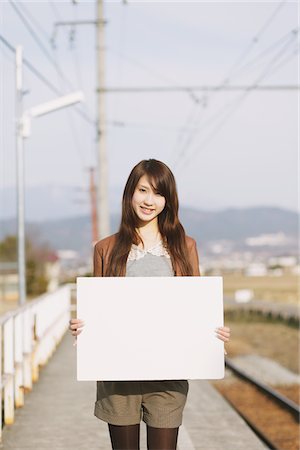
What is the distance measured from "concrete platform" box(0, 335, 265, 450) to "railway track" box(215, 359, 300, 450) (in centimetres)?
103

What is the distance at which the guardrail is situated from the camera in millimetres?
8234

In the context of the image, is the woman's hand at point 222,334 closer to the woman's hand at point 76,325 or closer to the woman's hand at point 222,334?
the woman's hand at point 222,334

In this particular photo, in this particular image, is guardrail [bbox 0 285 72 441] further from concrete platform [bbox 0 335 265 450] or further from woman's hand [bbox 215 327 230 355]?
woman's hand [bbox 215 327 230 355]

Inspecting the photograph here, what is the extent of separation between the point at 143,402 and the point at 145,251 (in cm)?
66

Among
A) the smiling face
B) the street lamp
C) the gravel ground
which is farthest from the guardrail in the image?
the gravel ground

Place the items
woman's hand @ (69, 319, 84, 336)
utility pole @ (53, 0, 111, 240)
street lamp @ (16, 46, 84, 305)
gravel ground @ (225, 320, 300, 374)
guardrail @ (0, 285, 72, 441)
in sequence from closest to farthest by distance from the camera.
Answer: woman's hand @ (69, 319, 84, 336), guardrail @ (0, 285, 72, 441), street lamp @ (16, 46, 84, 305), utility pole @ (53, 0, 111, 240), gravel ground @ (225, 320, 300, 374)

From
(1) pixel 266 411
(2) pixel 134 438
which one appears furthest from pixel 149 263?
(1) pixel 266 411

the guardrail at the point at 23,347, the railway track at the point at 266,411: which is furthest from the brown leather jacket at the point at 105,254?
the railway track at the point at 266,411

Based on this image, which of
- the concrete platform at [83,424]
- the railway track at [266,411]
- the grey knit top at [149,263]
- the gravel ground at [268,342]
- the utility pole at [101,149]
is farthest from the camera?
the gravel ground at [268,342]

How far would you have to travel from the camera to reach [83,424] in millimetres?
8492

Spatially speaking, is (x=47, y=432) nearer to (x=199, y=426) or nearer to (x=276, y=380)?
(x=199, y=426)

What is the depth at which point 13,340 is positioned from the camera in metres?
8.49

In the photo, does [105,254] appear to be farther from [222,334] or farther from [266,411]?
[266,411]

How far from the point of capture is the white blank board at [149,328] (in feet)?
13.8
